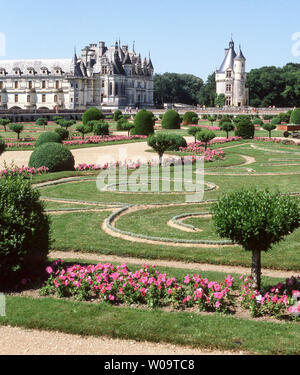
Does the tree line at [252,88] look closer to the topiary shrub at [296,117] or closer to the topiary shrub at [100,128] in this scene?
the topiary shrub at [296,117]

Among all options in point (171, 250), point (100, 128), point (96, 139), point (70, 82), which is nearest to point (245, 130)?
point (100, 128)

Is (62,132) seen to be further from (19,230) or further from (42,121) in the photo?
(19,230)

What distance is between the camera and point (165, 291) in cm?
844

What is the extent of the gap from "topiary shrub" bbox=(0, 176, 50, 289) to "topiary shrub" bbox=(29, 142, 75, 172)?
1403cm

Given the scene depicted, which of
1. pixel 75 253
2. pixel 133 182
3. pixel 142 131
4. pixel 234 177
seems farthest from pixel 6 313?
pixel 142 131

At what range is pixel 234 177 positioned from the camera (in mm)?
22297

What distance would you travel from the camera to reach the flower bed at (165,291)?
8.02 m

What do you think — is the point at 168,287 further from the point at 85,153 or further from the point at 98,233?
the point at 85,153

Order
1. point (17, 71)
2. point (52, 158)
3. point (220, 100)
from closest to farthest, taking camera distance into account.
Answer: point (52, 158) < point (17, 71) < point (220, 100)

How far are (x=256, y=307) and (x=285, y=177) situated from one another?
15221 mm

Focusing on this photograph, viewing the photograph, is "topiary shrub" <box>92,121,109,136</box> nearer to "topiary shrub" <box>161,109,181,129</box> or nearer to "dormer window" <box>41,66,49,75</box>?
"topiary shrub" <box>161,109,181,129</box>

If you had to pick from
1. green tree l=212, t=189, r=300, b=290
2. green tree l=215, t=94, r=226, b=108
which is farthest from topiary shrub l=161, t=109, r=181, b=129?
green tree l=215, t=94, r=226, b=108

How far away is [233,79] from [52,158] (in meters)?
74.4
